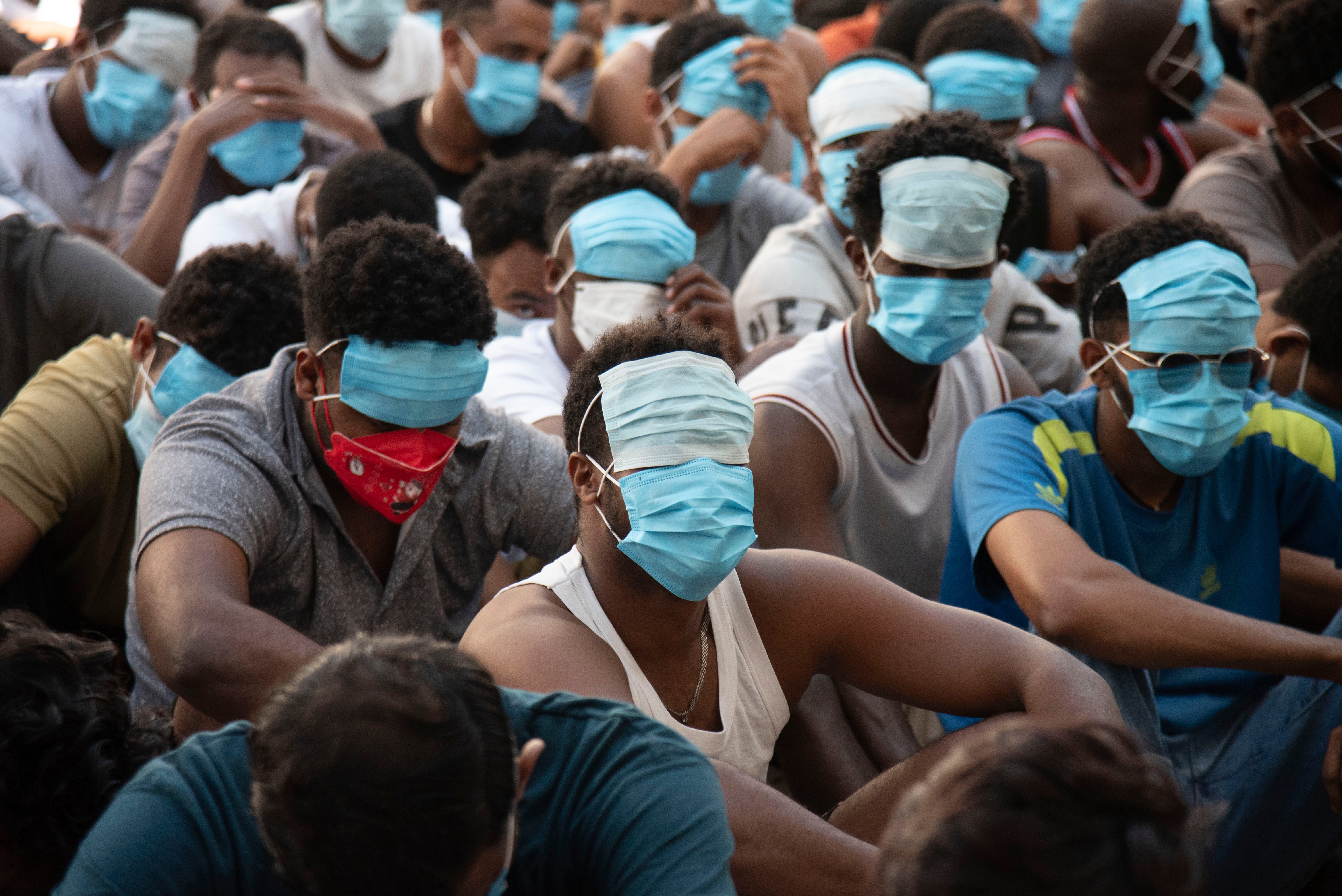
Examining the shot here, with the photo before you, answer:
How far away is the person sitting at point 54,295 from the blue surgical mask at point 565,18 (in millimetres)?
5177

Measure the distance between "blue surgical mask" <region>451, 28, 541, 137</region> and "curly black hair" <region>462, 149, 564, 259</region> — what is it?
1131 mm

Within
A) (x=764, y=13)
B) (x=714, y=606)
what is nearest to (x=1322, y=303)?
(x=714, y=606)

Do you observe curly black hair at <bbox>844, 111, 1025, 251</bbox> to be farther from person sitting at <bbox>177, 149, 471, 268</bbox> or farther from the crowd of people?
person sitting at <bbox>177, 149, 471, 268</bbox>

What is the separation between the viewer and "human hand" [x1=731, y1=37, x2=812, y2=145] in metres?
5.07

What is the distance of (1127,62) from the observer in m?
5.44

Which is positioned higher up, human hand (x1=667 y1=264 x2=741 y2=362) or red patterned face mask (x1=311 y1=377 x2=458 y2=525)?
red patterned face mask (x1=311 y1=377 x2=458 y2=525)

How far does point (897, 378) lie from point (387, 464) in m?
1.45

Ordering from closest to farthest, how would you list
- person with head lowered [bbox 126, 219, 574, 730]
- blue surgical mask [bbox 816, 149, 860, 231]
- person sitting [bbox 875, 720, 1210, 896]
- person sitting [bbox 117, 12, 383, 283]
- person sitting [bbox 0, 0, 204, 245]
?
person sitting [bbox 875, 720, 1210, 896] < person with head lowered [bbox 126, 219, 574, 730] < blue surgical mask [bbox 816, 149, 860, 231] < person sitting [bbox 117, 12, 383, 283] < person sitting [bbox 0, 0, 204, 245]

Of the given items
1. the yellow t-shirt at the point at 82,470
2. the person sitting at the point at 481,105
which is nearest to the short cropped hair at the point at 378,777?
the yellow t-shirt at the point at 82,470

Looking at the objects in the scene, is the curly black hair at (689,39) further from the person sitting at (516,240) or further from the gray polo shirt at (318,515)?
the gray polo shirt at (318,515)

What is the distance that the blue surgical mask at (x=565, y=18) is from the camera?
338 inches

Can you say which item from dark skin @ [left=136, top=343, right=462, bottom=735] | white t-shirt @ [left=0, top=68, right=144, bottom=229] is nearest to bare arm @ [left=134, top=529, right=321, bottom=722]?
dark skin @ [left=136, top=343, right=462, bottom=735]

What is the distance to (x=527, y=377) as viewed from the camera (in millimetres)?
3844

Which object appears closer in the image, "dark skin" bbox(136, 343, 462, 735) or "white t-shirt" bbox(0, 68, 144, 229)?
"dark skin" bbox(136, 343, 462, 735)
